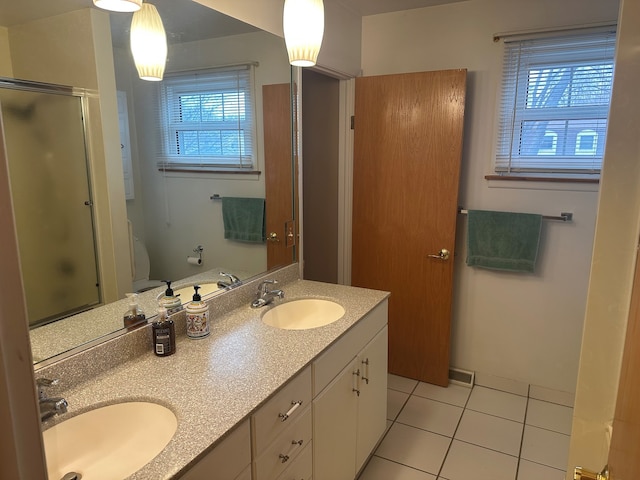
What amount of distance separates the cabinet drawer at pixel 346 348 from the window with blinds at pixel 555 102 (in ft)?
4.23

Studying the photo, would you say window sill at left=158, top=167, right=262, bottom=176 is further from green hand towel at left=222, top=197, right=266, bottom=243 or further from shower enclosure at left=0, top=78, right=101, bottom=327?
shower enclosure at left=0, top=78, right=101, bottom=327

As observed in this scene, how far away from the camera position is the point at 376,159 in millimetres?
2893

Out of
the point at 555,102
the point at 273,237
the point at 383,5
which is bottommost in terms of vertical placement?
Result: the point at 273,237

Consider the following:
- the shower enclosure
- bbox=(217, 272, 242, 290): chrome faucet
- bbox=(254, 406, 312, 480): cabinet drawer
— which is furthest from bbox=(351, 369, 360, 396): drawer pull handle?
the shower enclosure

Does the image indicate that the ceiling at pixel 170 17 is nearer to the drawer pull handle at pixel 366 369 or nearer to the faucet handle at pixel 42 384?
the faucet handle at pixel 42 384

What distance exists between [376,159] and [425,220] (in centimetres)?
52

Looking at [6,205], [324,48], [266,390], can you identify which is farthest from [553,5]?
[6,205]

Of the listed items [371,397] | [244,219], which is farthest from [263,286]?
[371,397]

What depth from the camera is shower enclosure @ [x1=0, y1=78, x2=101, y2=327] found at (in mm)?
1154

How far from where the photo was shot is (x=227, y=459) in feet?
3.67

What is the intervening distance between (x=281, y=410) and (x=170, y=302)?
2.03ft

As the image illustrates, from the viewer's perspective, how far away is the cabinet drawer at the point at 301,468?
1.42 meters

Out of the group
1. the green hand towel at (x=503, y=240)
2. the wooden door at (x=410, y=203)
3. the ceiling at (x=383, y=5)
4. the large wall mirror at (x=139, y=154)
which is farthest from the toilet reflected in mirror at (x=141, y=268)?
the green hand towel at (x=503, y=240)

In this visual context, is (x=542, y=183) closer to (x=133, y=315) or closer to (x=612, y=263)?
(x=612, y=263)
